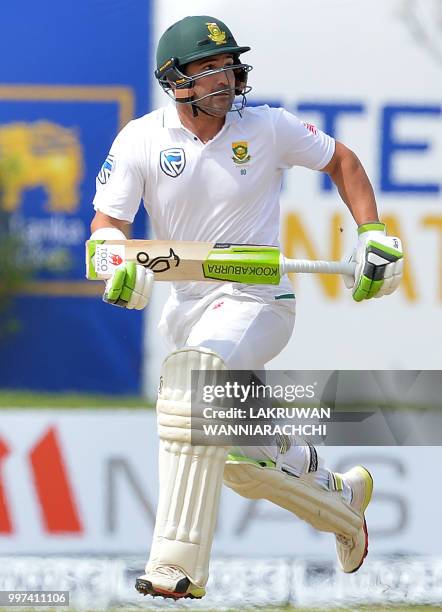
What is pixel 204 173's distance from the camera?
4.10m

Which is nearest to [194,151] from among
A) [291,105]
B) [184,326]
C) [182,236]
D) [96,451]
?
[182,236]

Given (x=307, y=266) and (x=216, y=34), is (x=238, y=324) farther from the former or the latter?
(x=216, y=34)

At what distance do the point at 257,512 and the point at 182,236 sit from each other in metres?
0.98

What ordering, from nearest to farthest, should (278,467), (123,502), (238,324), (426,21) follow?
(238,324), (278,467), (123,502), (426,21)

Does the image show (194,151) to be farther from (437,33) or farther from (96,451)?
(437,33)

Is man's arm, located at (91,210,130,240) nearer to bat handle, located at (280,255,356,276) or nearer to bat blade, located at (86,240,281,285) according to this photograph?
bat blade, located at (86,240,281,285)

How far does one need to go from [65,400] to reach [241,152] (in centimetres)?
365

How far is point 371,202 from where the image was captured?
423 centimetres

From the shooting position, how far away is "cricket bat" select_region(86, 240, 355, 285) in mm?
3828

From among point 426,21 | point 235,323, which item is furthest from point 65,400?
point 235,323

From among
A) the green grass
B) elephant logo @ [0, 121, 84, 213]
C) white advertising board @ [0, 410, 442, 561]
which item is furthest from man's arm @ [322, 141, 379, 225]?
elephant logo @ [0, 121, 84, 213]

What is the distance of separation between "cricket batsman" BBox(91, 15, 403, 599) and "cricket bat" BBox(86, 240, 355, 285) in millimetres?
173

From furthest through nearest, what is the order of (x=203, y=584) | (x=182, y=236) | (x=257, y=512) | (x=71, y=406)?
1. (x=71, y=406)
2. (x=257, y=512)
3. (x=182, y=236)
4. (x=203, y=584)

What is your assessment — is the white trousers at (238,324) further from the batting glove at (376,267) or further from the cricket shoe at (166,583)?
the cricket shoe at (166,583)
